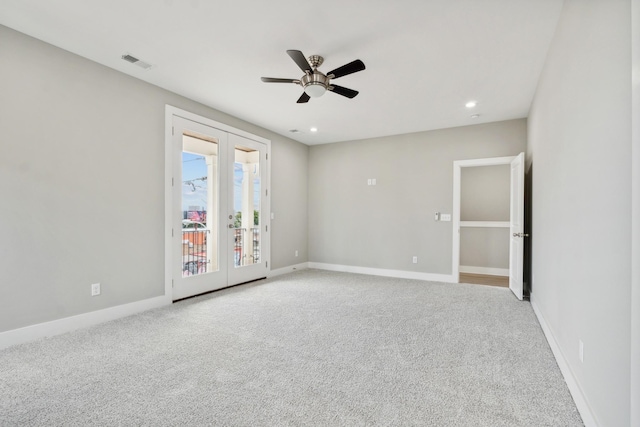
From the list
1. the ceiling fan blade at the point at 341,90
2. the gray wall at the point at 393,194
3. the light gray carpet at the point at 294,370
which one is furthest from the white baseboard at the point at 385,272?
the ceiling fan blade at the point at 341,90

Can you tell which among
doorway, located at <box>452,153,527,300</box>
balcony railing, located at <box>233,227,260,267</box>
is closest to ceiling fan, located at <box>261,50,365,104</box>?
balcony railing, located at <box>233,227,260,267</box>

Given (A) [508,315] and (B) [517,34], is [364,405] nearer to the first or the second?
(A) [508,315]

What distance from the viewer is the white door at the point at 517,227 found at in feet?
13.6

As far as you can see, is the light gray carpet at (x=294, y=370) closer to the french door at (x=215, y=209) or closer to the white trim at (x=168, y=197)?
the white trim at (x=168, y=197)

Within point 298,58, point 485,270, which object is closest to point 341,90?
point 298,58

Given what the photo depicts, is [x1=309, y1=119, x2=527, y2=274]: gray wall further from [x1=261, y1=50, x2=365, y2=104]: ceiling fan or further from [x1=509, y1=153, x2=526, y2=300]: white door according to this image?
[x1=261, y1=50, x2=365, y2=104]: ceiling fan

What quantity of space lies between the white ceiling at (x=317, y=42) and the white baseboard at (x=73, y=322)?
2.69 meters

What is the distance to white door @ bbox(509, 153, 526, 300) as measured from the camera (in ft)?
13.6

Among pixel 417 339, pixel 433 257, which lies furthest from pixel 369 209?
pixel 417 339

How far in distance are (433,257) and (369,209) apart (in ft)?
5.00

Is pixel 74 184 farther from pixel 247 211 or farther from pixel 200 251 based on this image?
pixel 247 211

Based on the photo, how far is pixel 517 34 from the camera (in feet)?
8.68

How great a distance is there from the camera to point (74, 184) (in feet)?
10.1

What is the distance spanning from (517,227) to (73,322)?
5.49m
